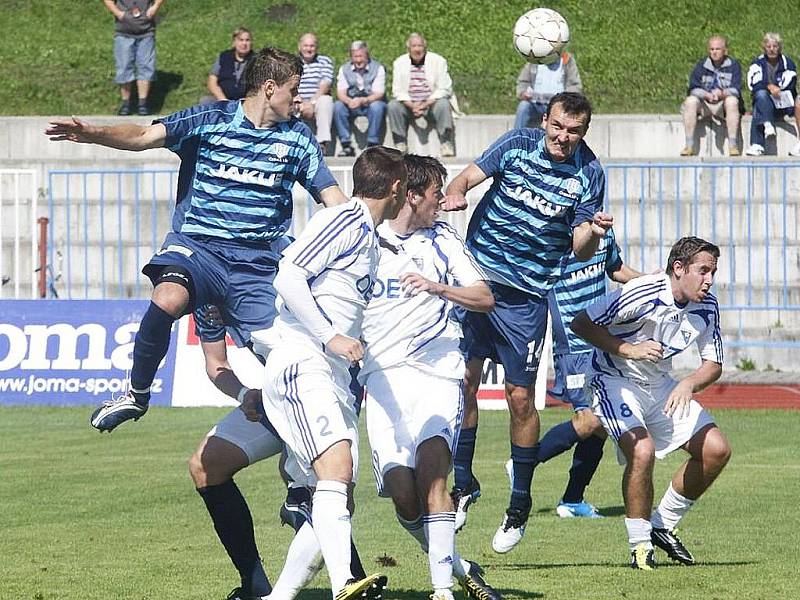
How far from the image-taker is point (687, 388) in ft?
26.6

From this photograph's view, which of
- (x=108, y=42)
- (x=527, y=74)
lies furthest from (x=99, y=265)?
(x=108, y=42)

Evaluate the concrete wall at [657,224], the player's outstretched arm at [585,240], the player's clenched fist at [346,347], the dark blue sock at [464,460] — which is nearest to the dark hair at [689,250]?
the player's outstretched arm at [585,240]

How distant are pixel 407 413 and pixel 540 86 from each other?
12736 mm

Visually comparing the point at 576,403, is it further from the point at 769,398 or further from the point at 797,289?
the point at 797,289

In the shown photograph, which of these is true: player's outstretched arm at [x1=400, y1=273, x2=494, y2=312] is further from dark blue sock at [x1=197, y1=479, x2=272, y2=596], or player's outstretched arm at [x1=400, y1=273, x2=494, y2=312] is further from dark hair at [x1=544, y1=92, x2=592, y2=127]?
dark hair at [x1=544, y1=92, x2=592, y2=127]

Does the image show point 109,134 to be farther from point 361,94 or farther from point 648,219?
point 361,94

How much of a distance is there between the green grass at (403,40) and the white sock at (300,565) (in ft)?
53.8

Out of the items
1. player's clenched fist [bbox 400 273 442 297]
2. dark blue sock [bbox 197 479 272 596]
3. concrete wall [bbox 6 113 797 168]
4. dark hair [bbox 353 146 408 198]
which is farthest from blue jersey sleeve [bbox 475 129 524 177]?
concrete wall [bbox 6 113 797 168]

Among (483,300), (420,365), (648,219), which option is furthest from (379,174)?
(648,219)

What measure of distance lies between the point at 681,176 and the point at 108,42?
10921 millimetres

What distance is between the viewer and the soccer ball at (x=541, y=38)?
11.8 meters

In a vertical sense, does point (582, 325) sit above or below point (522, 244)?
below

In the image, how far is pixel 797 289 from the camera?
18.0 meters

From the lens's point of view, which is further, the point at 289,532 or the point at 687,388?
the point at 289,532
